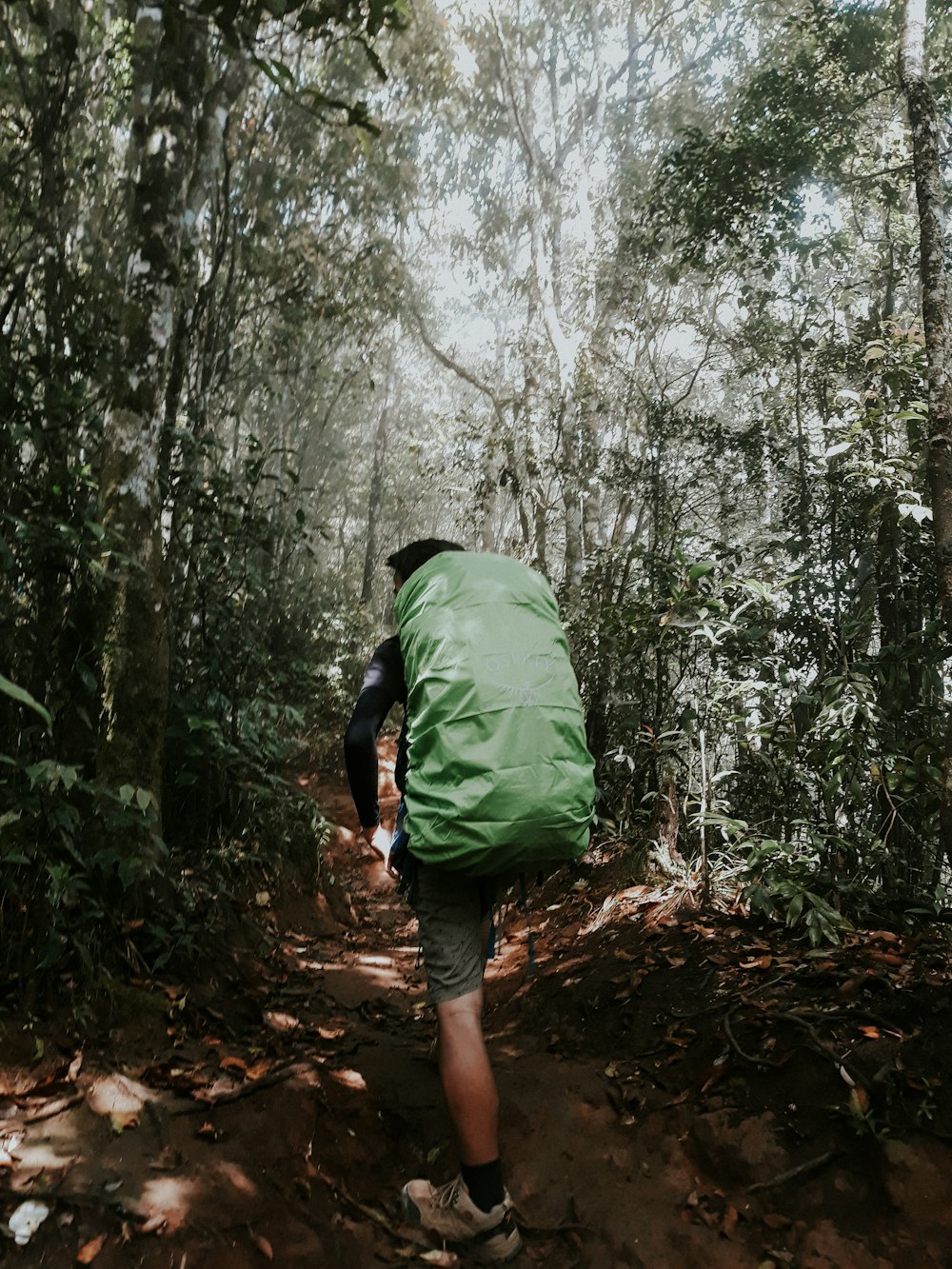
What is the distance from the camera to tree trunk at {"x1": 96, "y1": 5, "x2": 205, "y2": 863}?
3654 millimetres

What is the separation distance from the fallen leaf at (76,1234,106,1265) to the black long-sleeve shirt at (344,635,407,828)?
3.92ft

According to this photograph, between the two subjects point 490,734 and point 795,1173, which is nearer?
point 490,734

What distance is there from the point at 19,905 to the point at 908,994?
323cm

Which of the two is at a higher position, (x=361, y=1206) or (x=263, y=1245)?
(x=263, y=1245)

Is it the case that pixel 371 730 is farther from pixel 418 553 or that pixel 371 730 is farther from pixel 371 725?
pixel 418 553

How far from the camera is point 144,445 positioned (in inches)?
156

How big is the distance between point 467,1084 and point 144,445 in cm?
319

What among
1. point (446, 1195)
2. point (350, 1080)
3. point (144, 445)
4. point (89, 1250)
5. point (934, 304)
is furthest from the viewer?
point (144, 445)

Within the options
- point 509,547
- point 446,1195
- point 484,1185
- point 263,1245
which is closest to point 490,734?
point 484,1185

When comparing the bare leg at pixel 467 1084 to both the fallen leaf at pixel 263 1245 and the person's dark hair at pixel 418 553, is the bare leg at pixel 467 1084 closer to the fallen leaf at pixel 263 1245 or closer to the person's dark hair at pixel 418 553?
the fallen leaf at pixel 263 1245

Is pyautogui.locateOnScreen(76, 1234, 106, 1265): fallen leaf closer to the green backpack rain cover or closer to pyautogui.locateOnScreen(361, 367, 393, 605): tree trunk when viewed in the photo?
the green backpack rain cover

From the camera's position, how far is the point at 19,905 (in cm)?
293

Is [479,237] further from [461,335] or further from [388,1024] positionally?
[388,1024]

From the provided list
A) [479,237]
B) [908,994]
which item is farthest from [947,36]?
[479,237]
